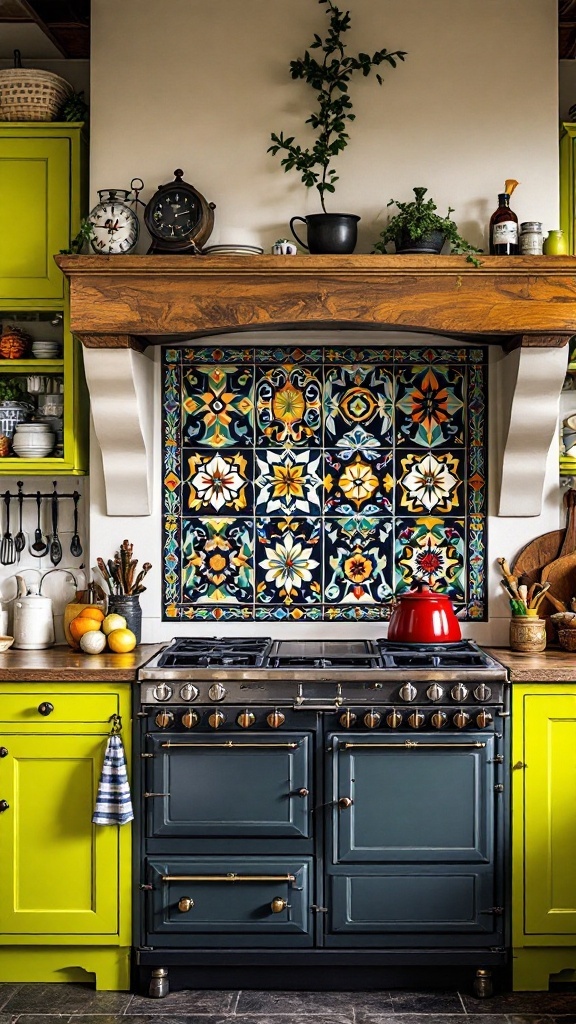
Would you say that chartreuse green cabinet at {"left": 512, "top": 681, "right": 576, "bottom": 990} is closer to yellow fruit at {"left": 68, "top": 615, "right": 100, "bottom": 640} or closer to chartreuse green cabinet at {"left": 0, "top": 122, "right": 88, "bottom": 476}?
yellow fruit at {"left": 68, "top": 615, "right": 100, "bottom": 640}

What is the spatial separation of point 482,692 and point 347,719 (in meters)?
0.42

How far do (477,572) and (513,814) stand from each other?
0.94 meters

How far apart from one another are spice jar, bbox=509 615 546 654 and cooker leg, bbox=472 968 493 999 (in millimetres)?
1041

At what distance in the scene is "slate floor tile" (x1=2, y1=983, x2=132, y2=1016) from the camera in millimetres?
2965

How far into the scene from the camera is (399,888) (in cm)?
303

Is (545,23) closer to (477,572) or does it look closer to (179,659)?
(477,572)

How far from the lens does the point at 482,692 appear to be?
9.97ft

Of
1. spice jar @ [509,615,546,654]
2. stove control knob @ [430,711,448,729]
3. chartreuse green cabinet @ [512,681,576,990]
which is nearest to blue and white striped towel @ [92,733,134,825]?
stove control knob @ [430,711,448,729]

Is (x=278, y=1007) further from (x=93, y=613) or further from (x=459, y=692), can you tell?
(x=93, y=613)

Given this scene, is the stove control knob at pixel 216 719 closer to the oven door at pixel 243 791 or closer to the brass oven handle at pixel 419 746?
the oven door at pixel 243 791

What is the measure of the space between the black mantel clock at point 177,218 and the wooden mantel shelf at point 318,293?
0.48ft

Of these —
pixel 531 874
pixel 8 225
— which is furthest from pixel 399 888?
pixel 8 225

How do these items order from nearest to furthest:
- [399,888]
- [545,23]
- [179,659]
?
[399,888], [179,659], [545,23]

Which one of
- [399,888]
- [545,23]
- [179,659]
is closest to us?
[399,888]
